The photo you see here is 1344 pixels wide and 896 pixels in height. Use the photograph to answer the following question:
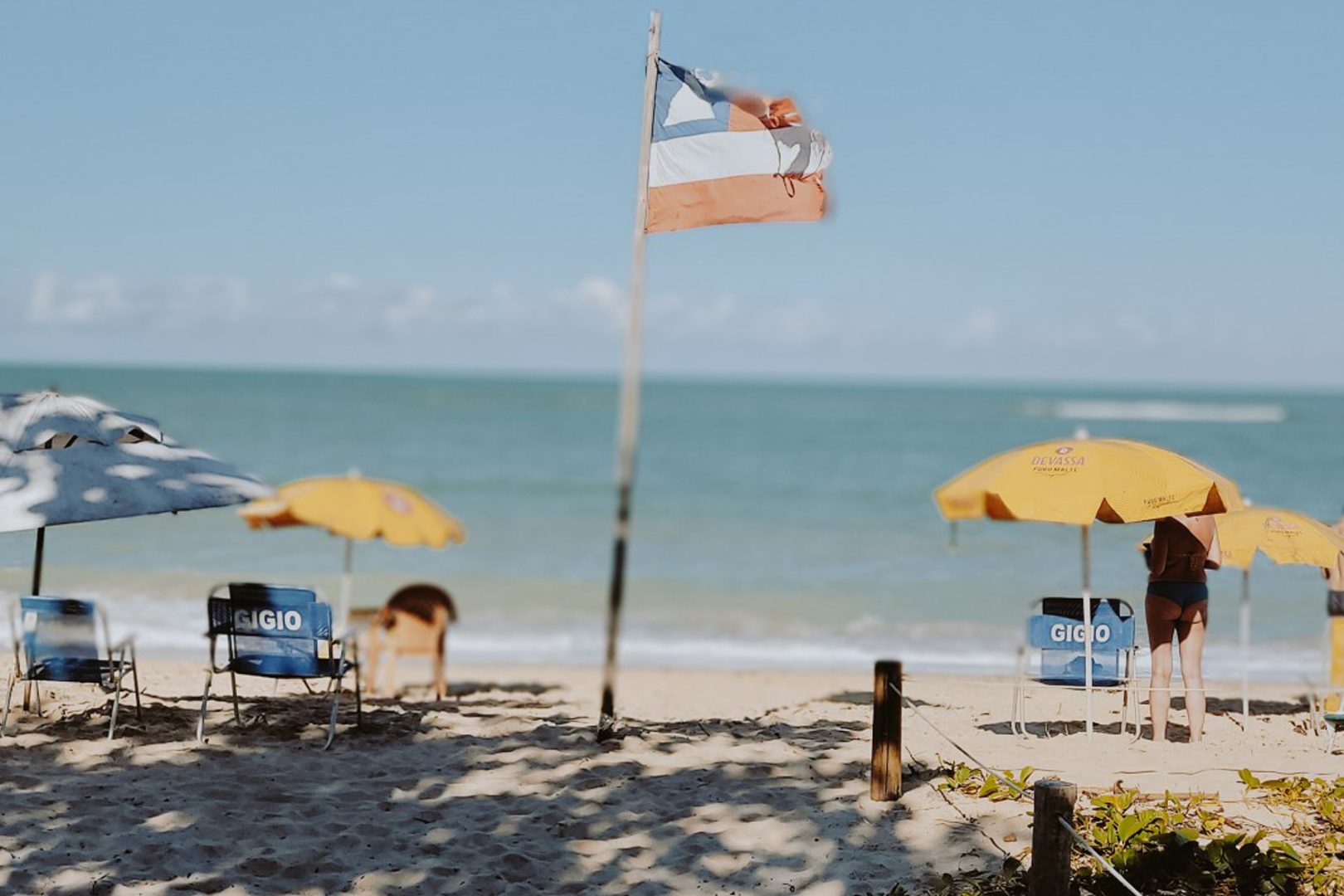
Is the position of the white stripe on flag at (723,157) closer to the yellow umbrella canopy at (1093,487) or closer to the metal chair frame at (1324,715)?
the yellow umbrella canopy at (1093,487)

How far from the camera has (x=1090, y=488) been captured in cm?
713

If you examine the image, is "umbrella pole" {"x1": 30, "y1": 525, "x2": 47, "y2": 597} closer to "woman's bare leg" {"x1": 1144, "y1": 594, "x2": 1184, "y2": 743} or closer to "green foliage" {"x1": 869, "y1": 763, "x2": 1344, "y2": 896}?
"green foliage" {"x1": 869, "y1": 763, "x2": 1344, "y2": 896}

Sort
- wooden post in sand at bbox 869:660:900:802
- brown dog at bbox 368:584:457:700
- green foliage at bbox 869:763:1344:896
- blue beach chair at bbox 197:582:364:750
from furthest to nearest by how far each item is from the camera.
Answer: brown dog at bbox 368:584:457:700, blue beach chair at bbox 197:582:364:750, wooden post in sand at bbox 869:660:900:802, green foliage at bbox 869:763:1344:896

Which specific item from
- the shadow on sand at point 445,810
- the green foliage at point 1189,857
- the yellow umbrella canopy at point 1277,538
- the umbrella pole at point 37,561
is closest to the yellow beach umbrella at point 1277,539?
the yellow umbrella canopy at point 1277,538

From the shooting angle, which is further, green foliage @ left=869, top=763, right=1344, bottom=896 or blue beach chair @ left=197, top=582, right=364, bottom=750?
blue beach chair @ left=197, top=582, right=364, bottom=750

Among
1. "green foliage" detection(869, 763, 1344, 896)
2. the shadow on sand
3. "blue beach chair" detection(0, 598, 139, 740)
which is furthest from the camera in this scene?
"blue beach chair" detection(0, 598, 139, 740)

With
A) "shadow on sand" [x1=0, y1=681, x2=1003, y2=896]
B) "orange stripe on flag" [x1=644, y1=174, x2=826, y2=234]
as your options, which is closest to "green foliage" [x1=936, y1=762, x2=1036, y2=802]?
"shadow on sand" [x1=0, y1=681, x2=1003, y2=896]

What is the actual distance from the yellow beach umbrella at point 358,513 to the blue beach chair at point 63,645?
2.46 metres

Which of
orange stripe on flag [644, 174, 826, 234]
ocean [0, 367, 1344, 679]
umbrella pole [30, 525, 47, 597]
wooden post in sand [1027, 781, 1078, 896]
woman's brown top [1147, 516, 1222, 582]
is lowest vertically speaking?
ocean [0, 367, 1344, 679]

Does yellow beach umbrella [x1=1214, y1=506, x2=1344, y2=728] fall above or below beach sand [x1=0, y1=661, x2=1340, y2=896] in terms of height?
above

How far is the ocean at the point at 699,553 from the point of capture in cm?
1574

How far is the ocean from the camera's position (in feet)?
51.6

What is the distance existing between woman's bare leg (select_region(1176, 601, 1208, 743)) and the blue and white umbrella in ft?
18.0

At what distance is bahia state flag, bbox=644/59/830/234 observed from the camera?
7.25 meters
